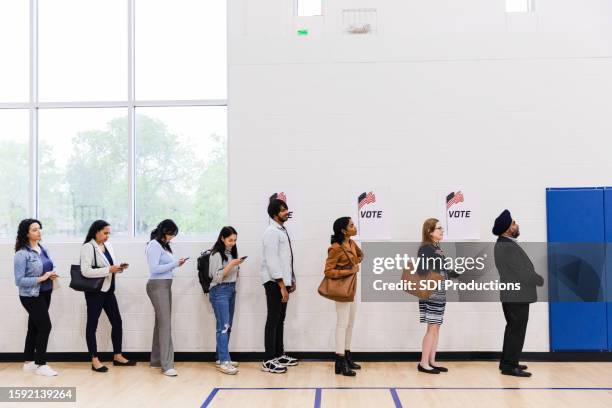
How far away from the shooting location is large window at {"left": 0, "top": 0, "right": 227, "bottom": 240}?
20.0 ft

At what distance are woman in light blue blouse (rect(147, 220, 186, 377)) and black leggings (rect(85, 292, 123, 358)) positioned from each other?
477 millimetres

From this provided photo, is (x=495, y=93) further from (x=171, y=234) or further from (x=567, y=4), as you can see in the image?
(x=171, y=234)

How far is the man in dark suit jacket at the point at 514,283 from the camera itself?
5.02 meters

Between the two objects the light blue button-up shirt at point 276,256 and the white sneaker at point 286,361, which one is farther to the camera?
the white sneaker at point 286,361

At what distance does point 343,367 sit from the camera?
5117 millimetres

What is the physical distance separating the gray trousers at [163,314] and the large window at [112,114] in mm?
927

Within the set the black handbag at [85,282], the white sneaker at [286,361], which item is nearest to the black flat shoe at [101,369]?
the black handbag at [85,282]

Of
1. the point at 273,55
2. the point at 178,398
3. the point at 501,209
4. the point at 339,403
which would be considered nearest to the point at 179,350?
the point at 178,398

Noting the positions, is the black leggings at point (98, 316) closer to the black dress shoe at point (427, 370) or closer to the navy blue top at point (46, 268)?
the navy blue top at point (46, 268)

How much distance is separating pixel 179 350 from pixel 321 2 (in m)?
4.14

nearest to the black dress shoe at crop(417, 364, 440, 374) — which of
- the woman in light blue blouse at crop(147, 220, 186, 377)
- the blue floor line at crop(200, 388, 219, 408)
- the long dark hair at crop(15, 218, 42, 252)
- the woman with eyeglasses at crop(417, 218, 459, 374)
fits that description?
the woman with eyeglasses at crop(417, 218, 459, 374)

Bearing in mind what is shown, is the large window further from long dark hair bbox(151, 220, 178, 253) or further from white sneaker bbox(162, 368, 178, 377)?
white sneaker bbox(162, 368, 178, 377)

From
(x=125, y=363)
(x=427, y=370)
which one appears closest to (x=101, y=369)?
→ (x=125, y=363)

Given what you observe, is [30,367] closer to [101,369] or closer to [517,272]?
[101,369]
